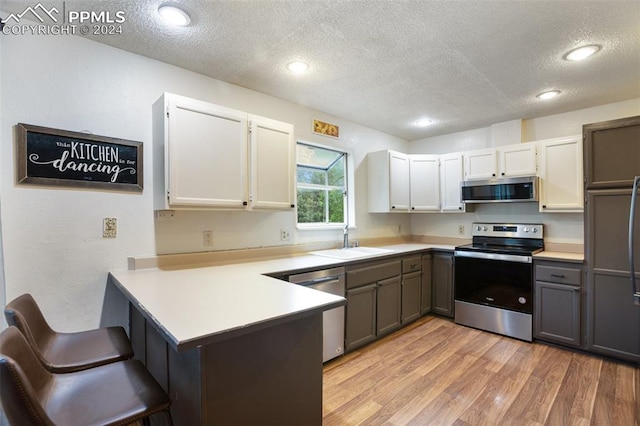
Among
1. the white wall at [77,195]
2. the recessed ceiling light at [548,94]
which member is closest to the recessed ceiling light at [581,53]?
the recessed ceiling light at [548,94]

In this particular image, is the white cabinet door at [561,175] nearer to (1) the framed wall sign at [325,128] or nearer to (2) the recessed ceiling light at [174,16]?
(1) the framed wall sign at [325,128]

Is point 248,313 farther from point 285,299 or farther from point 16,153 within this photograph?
point 16,153

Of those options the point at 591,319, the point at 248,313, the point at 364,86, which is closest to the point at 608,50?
the point at 364,86

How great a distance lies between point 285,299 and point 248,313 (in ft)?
0.79

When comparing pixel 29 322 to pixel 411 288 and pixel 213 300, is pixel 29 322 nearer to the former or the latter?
pixel 213 300

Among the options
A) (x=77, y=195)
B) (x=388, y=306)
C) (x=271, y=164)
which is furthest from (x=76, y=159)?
(x=388, y=306)

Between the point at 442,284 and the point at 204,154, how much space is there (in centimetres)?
304

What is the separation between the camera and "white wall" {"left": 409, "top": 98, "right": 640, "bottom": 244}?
327 cm

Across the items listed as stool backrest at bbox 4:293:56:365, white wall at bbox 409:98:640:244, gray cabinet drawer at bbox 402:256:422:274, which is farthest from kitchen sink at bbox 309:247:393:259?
stool backrest at bbox 4:293:56:365

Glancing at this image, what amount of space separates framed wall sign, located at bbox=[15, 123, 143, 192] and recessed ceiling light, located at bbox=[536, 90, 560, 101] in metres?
3.53

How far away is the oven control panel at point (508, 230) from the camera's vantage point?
139 inches

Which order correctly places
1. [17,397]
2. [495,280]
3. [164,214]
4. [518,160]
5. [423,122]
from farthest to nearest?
[423,122], [518,160], [495,280], [164,214], [17,397]

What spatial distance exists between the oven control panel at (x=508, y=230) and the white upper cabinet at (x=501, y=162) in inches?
24.8

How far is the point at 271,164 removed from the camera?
8.41ft
